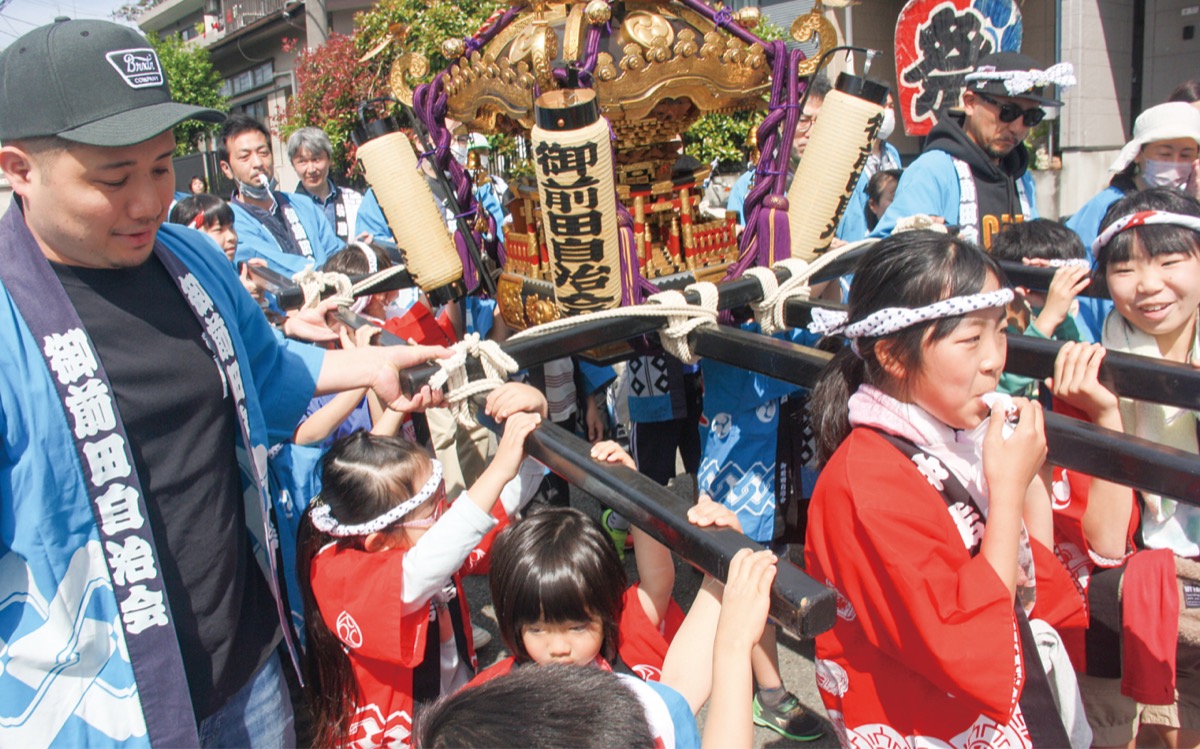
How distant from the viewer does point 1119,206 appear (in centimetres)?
223

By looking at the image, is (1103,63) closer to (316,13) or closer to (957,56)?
(957,56)

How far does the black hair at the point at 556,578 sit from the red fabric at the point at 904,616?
418 mm

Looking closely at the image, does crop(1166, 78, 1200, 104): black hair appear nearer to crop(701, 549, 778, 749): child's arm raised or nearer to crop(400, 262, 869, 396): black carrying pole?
crop(400, 262, 869, 396): black carrying pole

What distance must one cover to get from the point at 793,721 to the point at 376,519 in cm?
140

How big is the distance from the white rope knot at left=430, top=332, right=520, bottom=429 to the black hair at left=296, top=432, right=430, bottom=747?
0.95 feet

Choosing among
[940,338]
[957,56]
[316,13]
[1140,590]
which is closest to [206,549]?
[940,338]

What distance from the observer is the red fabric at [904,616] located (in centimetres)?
126

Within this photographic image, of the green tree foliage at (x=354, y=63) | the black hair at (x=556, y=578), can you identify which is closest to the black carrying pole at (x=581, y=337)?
the black hair at (x=556, y=578)

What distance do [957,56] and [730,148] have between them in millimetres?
3639

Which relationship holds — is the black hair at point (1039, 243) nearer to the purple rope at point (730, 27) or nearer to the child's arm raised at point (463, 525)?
the purple rope at point (730, 27)

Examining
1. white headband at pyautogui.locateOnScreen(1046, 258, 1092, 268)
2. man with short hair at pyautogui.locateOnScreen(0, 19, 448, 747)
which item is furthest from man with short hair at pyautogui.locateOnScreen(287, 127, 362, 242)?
white headband at pyautogui.locateOnScreen(1046, 258, 1092, 268)

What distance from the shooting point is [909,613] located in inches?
50.8

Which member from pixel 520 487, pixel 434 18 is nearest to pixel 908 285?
pixel 520 487

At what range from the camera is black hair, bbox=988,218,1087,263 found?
251 cm
